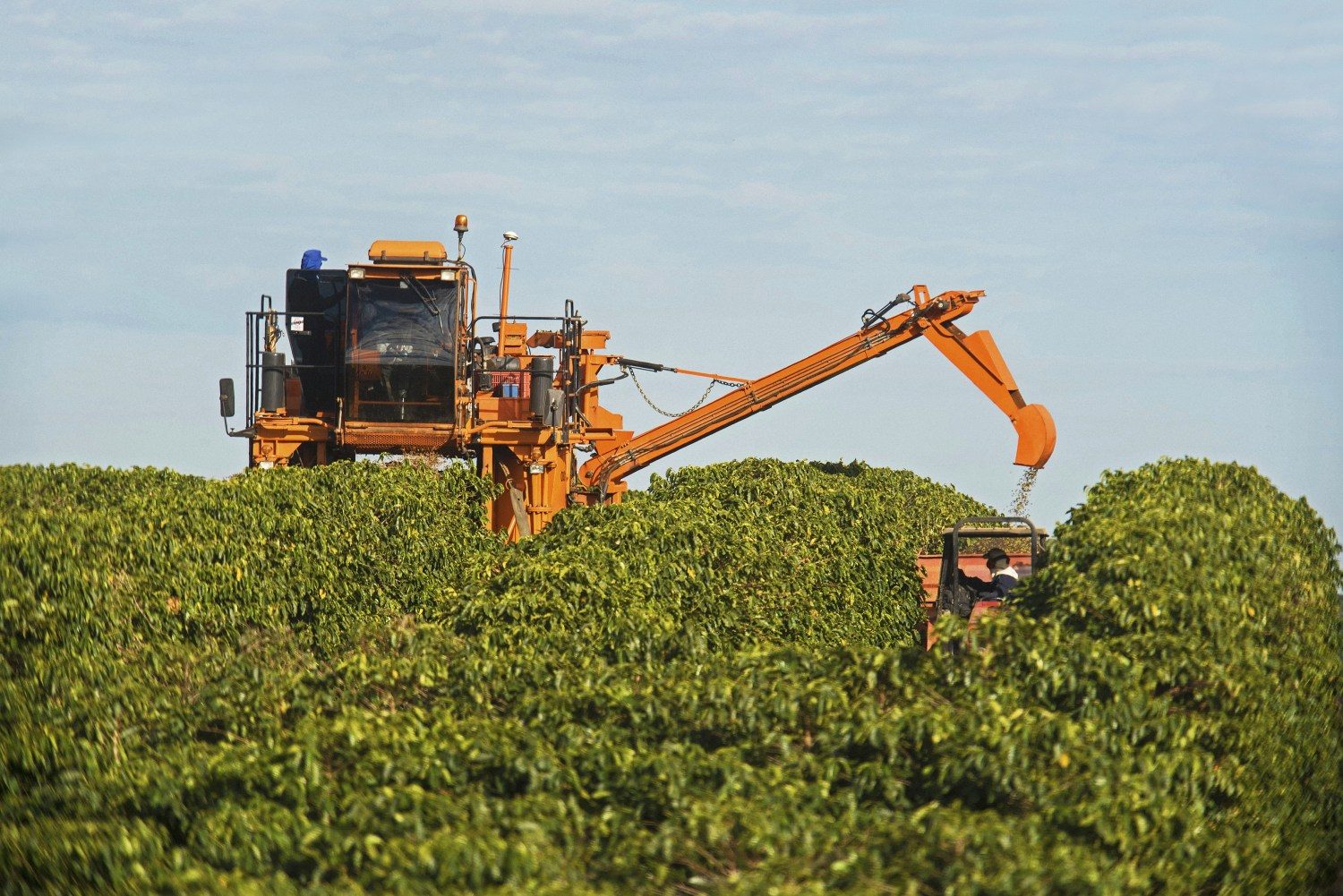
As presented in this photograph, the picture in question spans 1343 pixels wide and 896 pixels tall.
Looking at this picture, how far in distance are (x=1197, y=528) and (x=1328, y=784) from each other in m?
2.09

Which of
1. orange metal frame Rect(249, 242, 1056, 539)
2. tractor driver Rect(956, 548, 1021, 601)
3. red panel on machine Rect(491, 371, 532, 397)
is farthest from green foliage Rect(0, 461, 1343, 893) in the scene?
red panel on machine Rect(491, 371, 532, 397)

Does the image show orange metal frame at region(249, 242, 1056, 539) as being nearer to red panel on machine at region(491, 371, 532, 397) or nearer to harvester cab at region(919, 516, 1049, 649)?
red panel on machine at region(491, 371, 532, 397)

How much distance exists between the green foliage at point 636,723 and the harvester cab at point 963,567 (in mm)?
2349

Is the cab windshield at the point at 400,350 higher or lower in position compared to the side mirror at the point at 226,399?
higher

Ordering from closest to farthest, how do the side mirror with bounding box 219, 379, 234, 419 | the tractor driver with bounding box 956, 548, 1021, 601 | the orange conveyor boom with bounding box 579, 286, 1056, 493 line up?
the tractor driver with bounding box 956, 548, 1021, 601 → the side mirror with bounding box 219, 379, 234, 419 → the orange conveyor boom with bounding box 579, 286, 1056, 493

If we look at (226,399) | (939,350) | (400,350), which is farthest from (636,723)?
(939,350)

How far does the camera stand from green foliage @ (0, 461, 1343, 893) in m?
7.49

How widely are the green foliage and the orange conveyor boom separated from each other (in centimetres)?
859

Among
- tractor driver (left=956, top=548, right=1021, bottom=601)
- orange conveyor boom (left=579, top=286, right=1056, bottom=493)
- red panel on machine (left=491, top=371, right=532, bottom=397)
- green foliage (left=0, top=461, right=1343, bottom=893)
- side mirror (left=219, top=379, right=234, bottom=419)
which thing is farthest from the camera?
orange conveyor boom (left=579, top=286, right=1056, bottom=493)

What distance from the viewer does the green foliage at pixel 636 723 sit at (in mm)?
7488

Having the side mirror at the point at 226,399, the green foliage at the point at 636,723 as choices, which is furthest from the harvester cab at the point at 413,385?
the green foliage at the point at 636,723

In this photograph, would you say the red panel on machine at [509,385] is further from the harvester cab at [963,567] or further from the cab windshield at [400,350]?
the harvester cab at [963,567]

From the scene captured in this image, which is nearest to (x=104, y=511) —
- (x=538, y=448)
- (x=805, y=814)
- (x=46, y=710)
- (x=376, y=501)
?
(x=376, y=501)

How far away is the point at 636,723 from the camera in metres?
9.37
